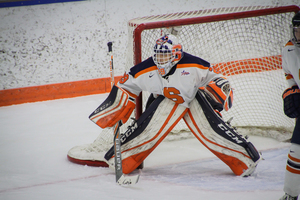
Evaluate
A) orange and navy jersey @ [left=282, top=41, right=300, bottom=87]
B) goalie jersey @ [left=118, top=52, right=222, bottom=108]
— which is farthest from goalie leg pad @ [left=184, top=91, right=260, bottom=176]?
orange and navy jersey @ [left=282, top=41, right=300, bottom=87]

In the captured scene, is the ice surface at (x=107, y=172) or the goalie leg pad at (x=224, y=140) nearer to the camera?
the ice surface at (x=107, y=172)

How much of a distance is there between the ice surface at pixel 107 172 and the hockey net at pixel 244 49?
0.24 m

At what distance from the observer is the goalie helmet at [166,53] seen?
6.42 ft

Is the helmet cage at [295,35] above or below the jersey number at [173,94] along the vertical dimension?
above

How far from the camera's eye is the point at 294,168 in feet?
5.26

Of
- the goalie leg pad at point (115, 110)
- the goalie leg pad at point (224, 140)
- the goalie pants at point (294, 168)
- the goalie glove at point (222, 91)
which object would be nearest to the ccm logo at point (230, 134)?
the goalie leg pad at point (224, 140)

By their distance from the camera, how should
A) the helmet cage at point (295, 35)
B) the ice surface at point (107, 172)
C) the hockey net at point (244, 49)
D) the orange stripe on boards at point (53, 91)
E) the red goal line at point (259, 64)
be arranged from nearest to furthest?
1. the helmet cage at point (295, 35)
2. the ice surface at point (107, 172)
3. the hockey net at point (244, 49)
4. the red goal line at point (259, 64)
5. the orange stripe on boards at point (53, 91)

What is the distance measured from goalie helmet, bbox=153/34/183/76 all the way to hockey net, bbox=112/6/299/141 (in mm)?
293

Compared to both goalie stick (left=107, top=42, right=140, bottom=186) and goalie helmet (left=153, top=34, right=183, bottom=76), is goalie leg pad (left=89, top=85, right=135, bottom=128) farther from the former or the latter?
goalie helmet (left=153, top=34, right=183, bottom=76)

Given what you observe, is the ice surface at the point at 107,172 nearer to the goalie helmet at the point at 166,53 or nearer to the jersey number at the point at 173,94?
the jersey number at the point at 173,94

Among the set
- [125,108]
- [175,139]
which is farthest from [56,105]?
[125,108]

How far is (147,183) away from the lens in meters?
2.09

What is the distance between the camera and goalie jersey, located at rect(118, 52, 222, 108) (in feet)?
6.64

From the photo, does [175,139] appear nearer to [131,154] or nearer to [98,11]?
[131,154]
